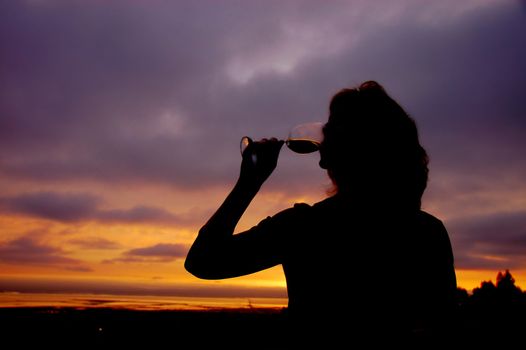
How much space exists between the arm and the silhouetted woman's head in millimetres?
425

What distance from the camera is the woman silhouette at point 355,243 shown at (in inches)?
63.0

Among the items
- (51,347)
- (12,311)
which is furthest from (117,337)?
(12,311)

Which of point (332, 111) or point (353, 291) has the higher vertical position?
point (332, 111)

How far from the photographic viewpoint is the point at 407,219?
1851 millimetres

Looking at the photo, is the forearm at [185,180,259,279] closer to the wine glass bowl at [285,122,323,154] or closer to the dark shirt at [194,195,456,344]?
the dark shirt at [194,195,456,344]

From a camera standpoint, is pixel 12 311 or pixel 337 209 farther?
pixel 12 311

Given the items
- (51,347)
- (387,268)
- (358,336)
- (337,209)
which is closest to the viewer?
(358,336)

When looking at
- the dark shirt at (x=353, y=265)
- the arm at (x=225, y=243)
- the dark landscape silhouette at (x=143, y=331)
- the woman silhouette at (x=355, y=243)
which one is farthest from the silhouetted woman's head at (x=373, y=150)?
the dark landscape silhouette at (x=143, y=331)

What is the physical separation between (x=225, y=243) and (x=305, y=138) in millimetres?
1200

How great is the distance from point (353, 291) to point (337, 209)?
0.35m

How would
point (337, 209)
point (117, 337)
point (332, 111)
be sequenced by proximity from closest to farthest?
point (337, 209)
point (332, 111)
point (117, 337)

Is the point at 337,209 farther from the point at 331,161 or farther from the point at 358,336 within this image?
the point at 358,336

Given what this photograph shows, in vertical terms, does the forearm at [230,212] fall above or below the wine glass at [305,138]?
below

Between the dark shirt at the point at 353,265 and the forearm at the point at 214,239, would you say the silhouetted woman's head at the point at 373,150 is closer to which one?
the dark shirt at the point at 353,265
